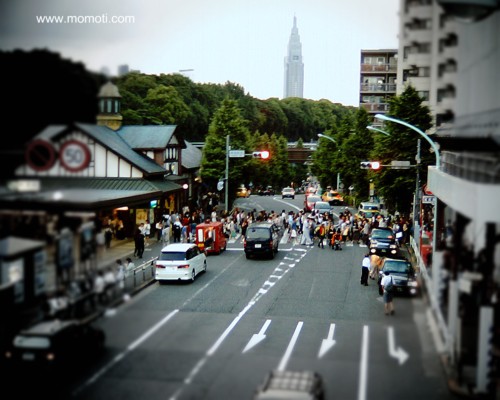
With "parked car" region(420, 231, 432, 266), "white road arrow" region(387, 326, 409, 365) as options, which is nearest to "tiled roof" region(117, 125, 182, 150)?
"parked car" region(420, 231, 432, 266)

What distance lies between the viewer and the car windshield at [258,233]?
2455 cm

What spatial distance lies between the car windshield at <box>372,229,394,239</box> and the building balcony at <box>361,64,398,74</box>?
16.9 m

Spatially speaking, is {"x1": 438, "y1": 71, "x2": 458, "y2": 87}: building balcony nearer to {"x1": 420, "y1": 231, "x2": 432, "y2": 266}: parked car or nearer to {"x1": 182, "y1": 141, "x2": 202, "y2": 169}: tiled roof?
{"x1": 420, "y1": 231, "x2": 432, "y2": 266}: parked car

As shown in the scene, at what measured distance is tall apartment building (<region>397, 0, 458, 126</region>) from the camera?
15.2 feet

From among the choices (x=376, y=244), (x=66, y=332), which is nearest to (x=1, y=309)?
(x=66, y=332)

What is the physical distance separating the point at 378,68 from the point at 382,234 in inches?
692

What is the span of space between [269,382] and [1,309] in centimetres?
215

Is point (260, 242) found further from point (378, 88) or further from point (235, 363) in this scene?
point (235, 363)

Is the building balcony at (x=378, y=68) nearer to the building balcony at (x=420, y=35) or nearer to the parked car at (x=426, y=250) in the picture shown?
the parked car at (x=426, y=250)

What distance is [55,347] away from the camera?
4.71 m

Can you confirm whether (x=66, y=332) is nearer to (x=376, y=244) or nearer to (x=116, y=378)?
(x=116, y=378)

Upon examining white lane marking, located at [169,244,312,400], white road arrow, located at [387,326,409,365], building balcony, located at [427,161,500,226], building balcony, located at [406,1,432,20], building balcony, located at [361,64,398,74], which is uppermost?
building balcony, located at [361,64,398,74]

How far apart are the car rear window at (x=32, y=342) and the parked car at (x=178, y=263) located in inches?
505

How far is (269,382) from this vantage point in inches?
199
